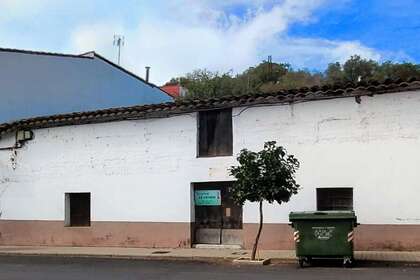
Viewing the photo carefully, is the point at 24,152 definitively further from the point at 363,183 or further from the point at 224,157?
the point at 363,183

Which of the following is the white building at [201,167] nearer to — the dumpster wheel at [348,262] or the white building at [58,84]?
the dumpster wheel at [348,262]

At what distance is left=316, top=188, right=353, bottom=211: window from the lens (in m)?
16.9

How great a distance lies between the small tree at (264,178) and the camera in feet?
50.1

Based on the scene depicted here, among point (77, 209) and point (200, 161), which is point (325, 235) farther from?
point (77, 209)

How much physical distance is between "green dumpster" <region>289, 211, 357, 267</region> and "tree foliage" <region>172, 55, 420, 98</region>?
30.0 m

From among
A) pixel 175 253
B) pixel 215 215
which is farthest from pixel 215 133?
pixel 175 253

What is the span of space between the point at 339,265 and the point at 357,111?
4.38 meters

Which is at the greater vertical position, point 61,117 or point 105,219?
point 61,117

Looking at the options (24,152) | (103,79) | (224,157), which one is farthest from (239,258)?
(103,79)

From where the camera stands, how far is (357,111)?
54.9 ft

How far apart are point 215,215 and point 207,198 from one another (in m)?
0.57

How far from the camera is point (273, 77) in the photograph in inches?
2136

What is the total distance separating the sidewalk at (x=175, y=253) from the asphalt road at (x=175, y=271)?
2.48ft

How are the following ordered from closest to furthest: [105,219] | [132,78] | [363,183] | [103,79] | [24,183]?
[363,183] → [105,219] → [24,183] → [103,79] → [132,78]
